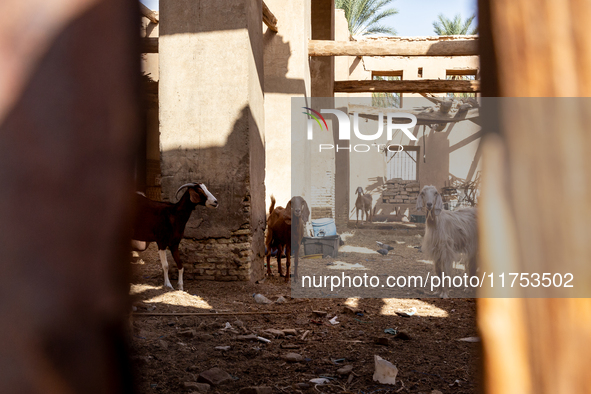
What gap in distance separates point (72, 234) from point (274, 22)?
854 centimetres

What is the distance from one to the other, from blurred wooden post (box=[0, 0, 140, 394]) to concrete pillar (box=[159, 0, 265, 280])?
5720mm

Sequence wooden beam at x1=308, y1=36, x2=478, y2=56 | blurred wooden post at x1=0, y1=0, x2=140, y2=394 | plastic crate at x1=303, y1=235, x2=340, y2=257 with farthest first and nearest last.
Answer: wooden beam at x1=308, y1=36, x2=478, y2=56, plastic crate at x1=303, y1=235, x2=340, y2=257, blurred wooden post at x1=0, y1=0, x2=140, y2=394

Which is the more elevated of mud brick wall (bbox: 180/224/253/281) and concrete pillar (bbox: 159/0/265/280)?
concrete pillar (bbox: 159/0/265/280)

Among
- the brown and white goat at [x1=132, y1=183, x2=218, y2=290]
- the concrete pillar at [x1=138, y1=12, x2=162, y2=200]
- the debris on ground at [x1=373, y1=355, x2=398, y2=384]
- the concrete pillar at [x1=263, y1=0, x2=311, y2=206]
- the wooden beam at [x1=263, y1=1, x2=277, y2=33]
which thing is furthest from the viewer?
the concrete pillar at [x1=138, y1=12, x2=162, y2=200]

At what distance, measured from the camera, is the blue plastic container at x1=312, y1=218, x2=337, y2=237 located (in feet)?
31.0

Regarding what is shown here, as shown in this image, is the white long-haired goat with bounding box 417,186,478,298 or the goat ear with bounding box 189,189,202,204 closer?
the goat ear with bounding box 189,189,202,204

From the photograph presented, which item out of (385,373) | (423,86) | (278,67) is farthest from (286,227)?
(423,86)

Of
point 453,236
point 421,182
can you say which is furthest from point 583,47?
point 421,182

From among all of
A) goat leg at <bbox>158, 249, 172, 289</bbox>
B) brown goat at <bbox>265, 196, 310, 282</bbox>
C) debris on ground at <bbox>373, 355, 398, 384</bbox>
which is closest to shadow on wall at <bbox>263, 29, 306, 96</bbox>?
brown goat at <bbox>265, 196, 310, 282</bbox>

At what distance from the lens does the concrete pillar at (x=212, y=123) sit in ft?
20.5

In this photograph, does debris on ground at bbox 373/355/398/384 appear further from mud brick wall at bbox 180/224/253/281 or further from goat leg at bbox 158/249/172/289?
goat leg at bbox 158/249/172/289

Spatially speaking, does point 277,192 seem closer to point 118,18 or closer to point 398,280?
point 398,280

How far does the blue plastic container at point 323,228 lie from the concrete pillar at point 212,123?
316cm

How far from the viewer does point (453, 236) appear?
611cm
